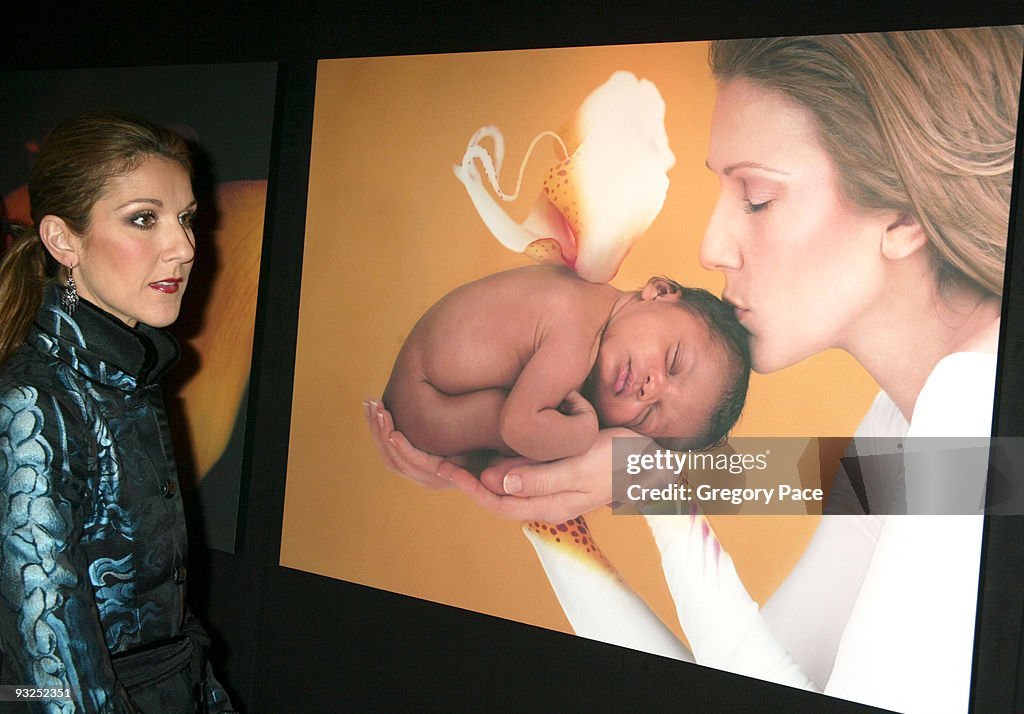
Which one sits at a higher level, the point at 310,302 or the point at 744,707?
the point at 310,302

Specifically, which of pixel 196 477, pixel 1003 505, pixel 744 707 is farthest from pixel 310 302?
pixel 1003 505

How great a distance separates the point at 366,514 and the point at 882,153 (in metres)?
1.69

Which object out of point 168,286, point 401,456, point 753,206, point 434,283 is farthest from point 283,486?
point 753,206

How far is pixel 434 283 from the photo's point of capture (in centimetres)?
259

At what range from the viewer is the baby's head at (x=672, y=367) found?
2.12 metres

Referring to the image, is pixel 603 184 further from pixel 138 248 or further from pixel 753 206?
pixel 138 248

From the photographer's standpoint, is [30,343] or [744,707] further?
[744,707]

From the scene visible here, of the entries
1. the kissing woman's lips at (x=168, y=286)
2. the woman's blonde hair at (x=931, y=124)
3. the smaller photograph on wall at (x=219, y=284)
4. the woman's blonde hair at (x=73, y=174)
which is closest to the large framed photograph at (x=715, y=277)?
the woman's blonde hair at (x=931, y=124)

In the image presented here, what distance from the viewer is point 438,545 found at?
258 centimetres

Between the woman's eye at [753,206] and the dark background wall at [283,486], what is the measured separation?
0.40 meters

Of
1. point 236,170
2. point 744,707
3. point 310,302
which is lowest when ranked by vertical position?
point 744,707

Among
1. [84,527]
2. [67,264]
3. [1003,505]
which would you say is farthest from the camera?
[1003,505]

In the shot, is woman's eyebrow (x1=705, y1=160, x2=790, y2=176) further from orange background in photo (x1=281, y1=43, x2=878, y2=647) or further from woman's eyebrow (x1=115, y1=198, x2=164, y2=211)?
woman's eyebrow (x1=115, y1=198, x2=164, y2=211)

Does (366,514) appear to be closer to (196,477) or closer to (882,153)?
(196,477)
